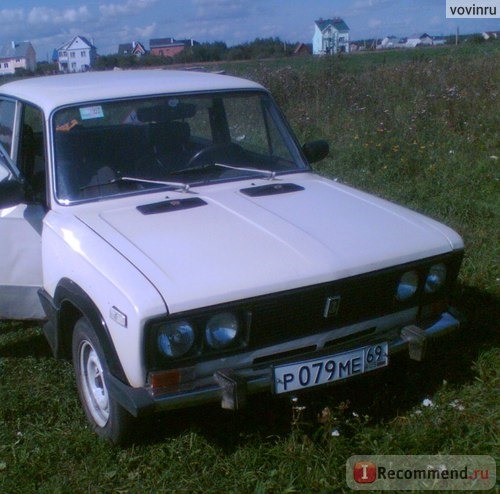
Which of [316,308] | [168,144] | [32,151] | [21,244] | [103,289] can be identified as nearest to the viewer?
[103,289]

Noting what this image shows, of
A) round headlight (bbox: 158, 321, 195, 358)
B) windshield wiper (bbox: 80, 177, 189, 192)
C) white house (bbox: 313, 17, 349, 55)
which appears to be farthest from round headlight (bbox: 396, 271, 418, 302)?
white house (bbox: 313, 17, 349, 55)

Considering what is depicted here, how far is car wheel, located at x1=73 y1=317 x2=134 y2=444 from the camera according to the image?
331cm

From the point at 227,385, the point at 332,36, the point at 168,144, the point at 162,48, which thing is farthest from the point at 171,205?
the point at 162,48

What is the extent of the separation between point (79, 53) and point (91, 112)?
14.3 metres

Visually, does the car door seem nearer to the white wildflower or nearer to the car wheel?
the car wheel

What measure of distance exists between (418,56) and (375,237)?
12.8 metres

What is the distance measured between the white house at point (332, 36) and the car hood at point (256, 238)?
1067 centimetres

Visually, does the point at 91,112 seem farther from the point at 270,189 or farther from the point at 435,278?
the point at 435,278

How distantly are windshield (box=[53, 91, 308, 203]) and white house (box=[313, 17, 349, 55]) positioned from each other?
980cm

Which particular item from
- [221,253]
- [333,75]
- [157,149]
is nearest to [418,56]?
[333,75]

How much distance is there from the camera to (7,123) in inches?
188

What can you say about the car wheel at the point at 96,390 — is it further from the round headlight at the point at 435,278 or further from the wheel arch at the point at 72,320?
the round headlight at the point at 435,278

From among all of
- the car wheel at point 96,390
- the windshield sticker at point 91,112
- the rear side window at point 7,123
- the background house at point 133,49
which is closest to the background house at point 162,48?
the background house at point 133,49

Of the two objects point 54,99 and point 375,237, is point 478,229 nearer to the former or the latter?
point 375,237
